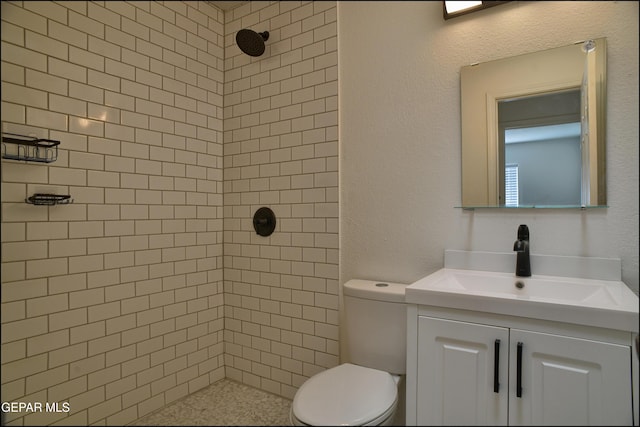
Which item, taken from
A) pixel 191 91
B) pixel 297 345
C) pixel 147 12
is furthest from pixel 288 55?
pixel 297 345

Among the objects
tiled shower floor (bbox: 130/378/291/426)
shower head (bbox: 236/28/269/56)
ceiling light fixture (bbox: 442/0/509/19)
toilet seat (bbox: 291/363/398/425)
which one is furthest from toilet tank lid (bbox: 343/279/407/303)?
shower head (bbox: 236/28/269/56)

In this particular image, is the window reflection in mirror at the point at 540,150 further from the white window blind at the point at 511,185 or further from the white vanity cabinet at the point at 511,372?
the white vanity cabinet at the point at 511,372

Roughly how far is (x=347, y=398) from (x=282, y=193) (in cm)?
100

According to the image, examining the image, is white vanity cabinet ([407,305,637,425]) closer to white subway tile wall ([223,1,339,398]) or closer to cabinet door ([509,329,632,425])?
cabinet door ([509,329,632,425])

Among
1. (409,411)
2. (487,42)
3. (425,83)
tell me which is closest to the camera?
(409,411)

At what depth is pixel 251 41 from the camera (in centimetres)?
180

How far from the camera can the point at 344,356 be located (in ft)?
5.53

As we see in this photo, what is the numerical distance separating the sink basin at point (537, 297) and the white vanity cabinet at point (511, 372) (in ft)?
0.10

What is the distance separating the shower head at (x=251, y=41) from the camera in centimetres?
178

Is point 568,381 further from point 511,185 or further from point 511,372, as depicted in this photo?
point 511,185

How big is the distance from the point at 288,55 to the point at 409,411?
1.66 metres

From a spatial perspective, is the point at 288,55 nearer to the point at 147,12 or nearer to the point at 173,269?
the point at 147,12

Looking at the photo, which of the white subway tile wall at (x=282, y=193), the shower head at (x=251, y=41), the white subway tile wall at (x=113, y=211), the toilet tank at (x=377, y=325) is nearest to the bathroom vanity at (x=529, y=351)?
the toilet tank at (x=377, y=325)

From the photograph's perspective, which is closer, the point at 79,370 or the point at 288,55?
the point at 79,370
